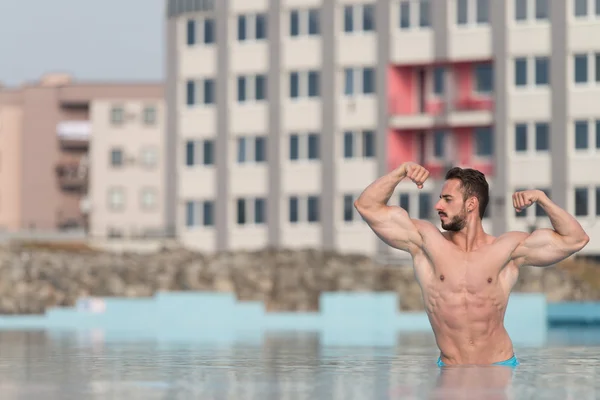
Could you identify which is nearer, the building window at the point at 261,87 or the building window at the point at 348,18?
the building window at the point at 348,18

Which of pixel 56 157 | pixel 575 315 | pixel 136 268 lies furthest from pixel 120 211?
pixel 575 315

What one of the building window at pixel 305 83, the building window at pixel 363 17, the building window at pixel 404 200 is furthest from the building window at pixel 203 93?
the building window at pixel 404 200

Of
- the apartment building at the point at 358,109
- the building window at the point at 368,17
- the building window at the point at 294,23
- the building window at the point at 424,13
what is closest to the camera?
the apartment building at the point at 358,109

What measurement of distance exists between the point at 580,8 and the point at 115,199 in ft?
161

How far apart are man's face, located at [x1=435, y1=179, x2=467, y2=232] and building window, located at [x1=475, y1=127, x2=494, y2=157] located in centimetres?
5568

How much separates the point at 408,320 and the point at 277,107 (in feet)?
124

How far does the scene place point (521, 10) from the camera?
66062 millimetres

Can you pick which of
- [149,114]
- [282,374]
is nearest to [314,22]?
[149,114]

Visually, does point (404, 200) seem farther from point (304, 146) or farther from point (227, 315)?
point (227, 315)

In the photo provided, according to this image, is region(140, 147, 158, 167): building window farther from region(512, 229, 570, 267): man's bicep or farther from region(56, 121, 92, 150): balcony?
region(512, 229, 570, 267): man's bicep

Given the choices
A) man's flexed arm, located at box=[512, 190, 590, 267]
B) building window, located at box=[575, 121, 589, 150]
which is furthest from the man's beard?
building window, located at box=[575, 121, 589, 150]

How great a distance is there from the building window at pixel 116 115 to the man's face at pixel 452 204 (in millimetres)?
94895

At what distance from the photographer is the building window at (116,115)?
105562 mm

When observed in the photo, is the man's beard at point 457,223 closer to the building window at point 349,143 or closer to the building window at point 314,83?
the building window at point 349,143
